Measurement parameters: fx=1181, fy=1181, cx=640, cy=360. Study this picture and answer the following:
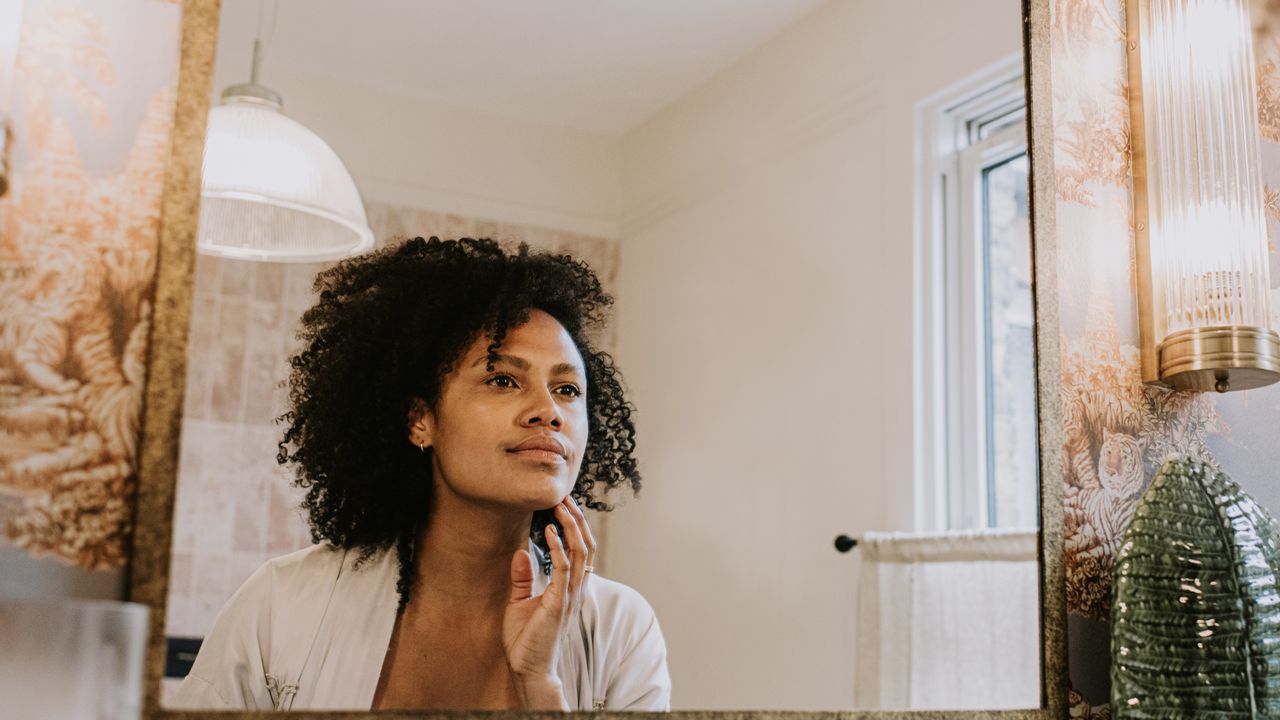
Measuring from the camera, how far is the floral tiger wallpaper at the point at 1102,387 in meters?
1.27

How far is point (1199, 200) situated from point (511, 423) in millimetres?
851

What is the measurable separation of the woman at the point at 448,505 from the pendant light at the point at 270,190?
0.03m

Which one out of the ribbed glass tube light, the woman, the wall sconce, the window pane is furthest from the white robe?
Answer: the wall sconce

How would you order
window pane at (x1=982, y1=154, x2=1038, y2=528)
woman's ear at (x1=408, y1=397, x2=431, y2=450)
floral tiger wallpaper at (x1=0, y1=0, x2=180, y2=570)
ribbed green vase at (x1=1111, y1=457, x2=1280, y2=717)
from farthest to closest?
window pane at (x1=982, y1=154, x2=1038, y2=528)
ribbed green vase at (x1=1111, y1=457, x2=1280, y2=717)
woman's ear at (x1=408, y1=397, x2=431, y2=450)
floral tiger wallpaper at (x1=0, y1=0, x2=180, y2=570)

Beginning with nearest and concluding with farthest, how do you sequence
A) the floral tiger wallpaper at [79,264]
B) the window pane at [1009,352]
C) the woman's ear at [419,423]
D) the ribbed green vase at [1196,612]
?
the floral tiger wallpaper at [79,264] < the woman's ear at [419,423] < the ribbed green vase at [1196,612] < the window pane at [1009,352]

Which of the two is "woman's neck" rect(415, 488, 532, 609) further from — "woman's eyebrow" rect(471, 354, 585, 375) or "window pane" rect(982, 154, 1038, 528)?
"window pane" rect(982, 154, 1038, 528)

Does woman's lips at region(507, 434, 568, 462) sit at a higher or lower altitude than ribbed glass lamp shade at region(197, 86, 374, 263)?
lower

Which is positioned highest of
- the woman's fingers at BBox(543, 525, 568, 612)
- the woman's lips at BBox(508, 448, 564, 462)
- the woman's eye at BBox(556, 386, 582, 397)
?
the woman's eye at BBox(556, 386, 582, 397)

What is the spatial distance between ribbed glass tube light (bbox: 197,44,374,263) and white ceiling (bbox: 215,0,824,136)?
4 centimetres

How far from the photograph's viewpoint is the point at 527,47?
1127 millimetres

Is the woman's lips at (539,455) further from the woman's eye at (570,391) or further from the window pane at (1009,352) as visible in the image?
the window pane at (1009,352)

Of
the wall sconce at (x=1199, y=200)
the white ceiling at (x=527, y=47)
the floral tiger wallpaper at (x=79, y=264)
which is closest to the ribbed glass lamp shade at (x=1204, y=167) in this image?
the wall sconce at (x=1199, y=200)

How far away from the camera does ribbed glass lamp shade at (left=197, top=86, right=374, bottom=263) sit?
0.97m

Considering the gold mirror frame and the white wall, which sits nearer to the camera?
the gold mirror frame
